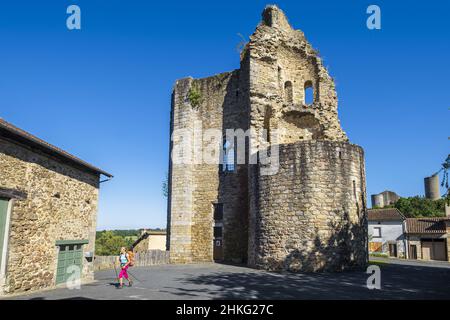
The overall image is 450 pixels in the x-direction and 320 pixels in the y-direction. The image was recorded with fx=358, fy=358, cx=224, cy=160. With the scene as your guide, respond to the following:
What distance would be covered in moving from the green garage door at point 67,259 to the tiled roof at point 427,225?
32681 mm

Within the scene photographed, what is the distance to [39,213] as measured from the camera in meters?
10.4

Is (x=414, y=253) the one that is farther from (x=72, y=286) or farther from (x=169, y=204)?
(x=72, y=286)

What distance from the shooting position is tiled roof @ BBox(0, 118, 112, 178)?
8934mm

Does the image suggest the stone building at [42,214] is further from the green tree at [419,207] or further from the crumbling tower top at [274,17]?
the green tree at [419,207]

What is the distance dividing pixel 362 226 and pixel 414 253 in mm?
24077

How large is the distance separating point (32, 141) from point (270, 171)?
31.2 ft

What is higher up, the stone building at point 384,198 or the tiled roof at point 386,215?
the stone building at point 384,198

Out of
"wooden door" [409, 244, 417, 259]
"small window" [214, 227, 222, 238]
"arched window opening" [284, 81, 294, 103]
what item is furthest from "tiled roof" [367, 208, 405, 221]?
"small window" [214, 227, 222, 238]

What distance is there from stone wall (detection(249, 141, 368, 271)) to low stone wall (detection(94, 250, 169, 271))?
20.3 feet

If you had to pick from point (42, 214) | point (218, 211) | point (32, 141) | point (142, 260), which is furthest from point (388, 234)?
point (32, 141)

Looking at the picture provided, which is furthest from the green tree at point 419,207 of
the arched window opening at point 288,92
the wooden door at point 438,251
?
the arched window opening at point 288,92

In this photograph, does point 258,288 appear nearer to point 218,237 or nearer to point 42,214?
point 42,214

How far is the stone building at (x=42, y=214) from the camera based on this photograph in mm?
9148
